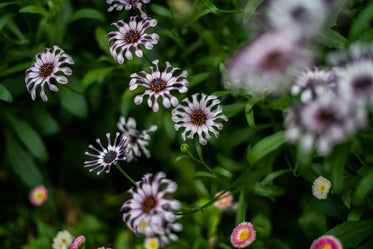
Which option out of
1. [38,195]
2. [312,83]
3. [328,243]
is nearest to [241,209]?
[328,243]

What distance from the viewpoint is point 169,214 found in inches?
44.5

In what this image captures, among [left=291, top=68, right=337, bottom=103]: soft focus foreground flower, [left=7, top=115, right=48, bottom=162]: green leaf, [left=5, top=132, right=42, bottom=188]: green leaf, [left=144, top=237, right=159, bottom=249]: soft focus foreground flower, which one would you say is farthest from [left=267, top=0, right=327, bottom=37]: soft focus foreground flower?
[left=5, top=132, right=42, bottom=188]: green leaf

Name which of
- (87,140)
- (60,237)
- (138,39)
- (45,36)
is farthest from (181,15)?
(60,237)

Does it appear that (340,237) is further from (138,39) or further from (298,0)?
(138,39)

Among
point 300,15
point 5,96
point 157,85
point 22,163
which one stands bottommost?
point 300,15

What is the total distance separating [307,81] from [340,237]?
28.2 inches

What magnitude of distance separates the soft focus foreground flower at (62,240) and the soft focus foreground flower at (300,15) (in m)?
1.45

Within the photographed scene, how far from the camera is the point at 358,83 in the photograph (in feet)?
3.05

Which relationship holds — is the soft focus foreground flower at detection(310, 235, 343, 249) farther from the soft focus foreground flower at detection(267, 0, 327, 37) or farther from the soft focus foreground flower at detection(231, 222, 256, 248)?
the soft focus foreground flower at detection(267, 0, 327, 37)

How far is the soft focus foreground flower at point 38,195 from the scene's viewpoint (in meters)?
2.30

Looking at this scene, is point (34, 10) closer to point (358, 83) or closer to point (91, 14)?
point (91, 14)

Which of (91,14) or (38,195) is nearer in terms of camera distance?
(91,14)

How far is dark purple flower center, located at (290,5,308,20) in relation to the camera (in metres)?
1.04

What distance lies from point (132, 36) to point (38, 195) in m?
1.38
